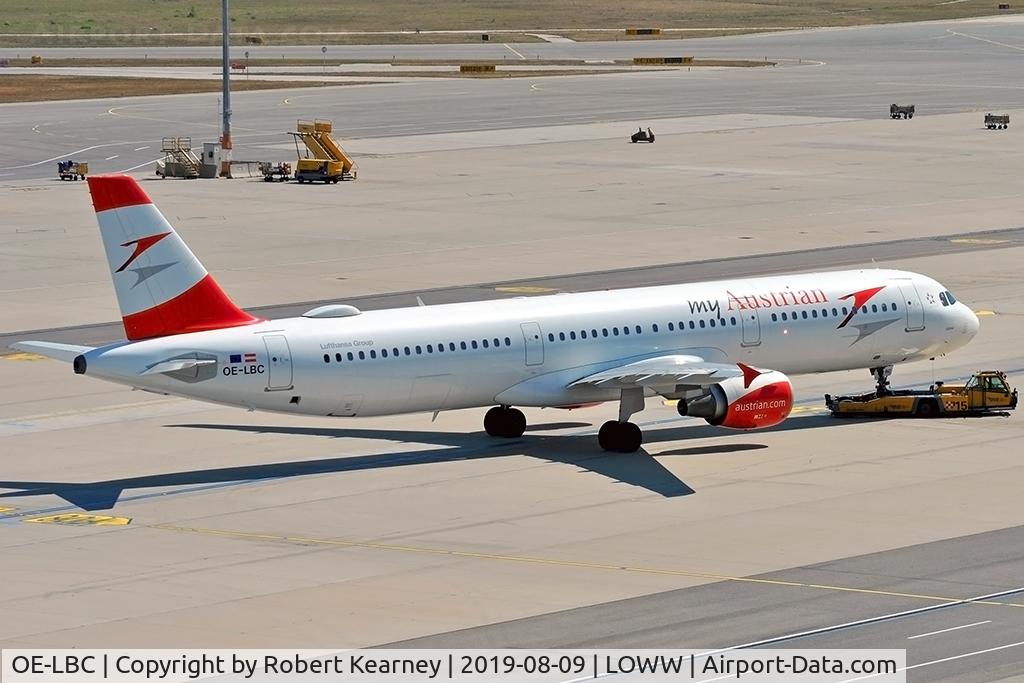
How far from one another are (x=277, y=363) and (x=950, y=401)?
19946mm

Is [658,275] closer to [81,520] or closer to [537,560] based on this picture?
[81,520]

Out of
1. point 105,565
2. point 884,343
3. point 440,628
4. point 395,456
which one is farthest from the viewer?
point 884,343

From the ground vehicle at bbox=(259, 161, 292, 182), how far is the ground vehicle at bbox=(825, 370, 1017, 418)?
2866 inches

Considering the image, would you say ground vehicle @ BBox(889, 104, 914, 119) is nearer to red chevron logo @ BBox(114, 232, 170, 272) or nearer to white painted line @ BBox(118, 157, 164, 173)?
white painted line @ BBox(118, 157, 164, 173)

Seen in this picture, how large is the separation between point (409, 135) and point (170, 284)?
3973 inches

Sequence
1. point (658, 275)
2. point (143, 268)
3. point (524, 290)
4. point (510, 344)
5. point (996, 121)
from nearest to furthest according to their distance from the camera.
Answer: point (143, 268), point (510, 344), point (524, 290), point (658, 275), point (996, 121)

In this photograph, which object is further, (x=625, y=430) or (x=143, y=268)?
(x=625, y=430)

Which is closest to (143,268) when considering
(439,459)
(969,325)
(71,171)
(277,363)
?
(277,363)

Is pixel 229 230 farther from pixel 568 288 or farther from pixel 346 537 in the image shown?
pixel 346 537

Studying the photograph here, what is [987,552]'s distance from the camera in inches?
1633

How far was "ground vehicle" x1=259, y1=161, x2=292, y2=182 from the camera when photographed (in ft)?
409

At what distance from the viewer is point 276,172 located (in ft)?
410

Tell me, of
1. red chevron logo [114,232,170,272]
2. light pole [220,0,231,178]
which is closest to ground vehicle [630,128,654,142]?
light pole [220,0,231,178]

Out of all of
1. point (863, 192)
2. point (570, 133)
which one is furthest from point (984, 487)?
point (570, 133)
